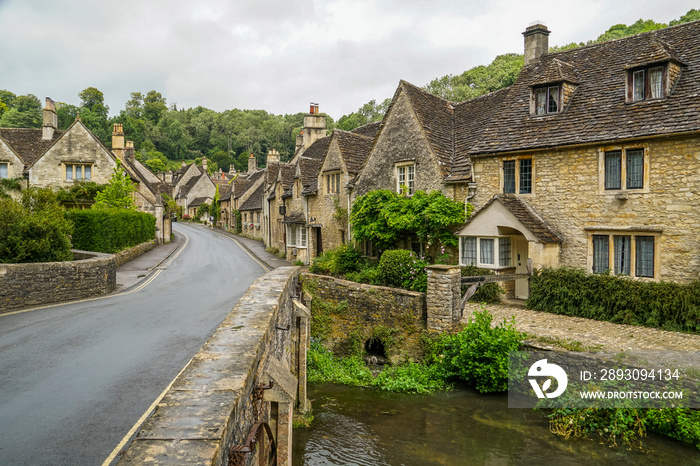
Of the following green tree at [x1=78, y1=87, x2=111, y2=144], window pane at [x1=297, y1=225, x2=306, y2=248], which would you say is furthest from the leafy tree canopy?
green tree at [x1=78, y1=87, x2=111, y2=144]

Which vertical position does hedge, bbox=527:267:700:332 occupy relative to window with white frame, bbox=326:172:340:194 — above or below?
below

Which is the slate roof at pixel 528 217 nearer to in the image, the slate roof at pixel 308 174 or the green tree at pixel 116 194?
the slate roof at pixel 308 174

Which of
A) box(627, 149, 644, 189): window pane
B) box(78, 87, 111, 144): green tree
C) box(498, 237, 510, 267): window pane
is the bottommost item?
box(498, 237, 510, 267): window pane

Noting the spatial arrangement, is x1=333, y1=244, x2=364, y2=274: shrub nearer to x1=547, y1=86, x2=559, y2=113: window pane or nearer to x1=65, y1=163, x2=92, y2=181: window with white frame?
x1=547, y1=86, x2=559, y2=113: window pane

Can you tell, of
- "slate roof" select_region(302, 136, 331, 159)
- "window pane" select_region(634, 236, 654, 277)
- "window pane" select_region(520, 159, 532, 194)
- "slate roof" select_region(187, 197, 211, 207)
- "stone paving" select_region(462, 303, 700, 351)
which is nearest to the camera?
"stone paving" select_region(462, 303, 700, 351)

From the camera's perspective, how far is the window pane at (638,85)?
53.3 ft

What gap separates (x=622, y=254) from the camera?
52.6ft

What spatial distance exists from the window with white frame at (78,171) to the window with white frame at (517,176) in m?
32.9

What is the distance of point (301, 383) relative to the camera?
40.7ft

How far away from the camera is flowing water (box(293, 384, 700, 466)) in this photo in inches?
387

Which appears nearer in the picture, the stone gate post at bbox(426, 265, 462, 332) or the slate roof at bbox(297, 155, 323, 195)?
the stone gate post at bbox(426, 265, 462, 332)

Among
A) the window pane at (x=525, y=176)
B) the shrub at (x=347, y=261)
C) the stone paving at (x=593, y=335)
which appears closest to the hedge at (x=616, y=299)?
the stone paving at (x=593, y=335)

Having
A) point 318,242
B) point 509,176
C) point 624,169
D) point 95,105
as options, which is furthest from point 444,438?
point 95,105

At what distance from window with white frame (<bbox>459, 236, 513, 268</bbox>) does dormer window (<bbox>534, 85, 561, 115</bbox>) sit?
533 cm
